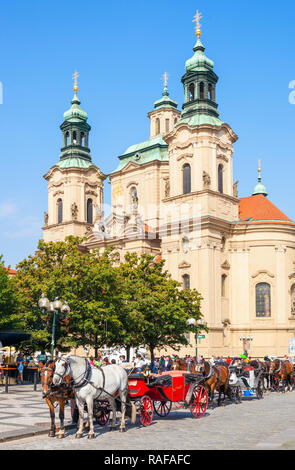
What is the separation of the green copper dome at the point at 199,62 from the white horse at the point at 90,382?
50417 millimetres

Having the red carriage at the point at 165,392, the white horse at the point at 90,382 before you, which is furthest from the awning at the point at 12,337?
the white horse at the point at 90,382

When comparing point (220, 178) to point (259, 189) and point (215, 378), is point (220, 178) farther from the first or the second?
point (215, 378)

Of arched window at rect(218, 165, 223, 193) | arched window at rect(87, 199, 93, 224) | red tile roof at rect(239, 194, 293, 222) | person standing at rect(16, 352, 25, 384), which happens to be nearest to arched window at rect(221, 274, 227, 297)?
red tile roof at rect(239, 194, 293, 222)

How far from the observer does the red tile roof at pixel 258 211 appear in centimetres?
6053

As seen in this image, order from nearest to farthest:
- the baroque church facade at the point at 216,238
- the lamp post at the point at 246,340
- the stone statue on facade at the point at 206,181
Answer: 1. the baroque church facade at the point at 216,238
2. the lamp post at the point at 246,340
3. the stone statue on facade at the point at 206,181

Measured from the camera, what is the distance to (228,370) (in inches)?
821

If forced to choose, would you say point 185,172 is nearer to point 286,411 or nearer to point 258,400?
point 258,400

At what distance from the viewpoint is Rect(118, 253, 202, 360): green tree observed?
38.5 metres

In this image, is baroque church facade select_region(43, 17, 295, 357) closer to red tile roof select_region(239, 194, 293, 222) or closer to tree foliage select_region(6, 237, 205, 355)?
red tile roof select_region(239, 194, 293, 222)

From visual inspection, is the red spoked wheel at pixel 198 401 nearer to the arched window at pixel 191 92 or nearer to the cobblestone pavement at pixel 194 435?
the cobblestone pavement at pixel 194 435

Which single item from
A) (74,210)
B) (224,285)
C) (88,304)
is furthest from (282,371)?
(74,210)

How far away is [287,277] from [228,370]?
3804 centimetres

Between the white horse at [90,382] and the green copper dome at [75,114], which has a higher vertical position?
the green copper dome at [75,114]
